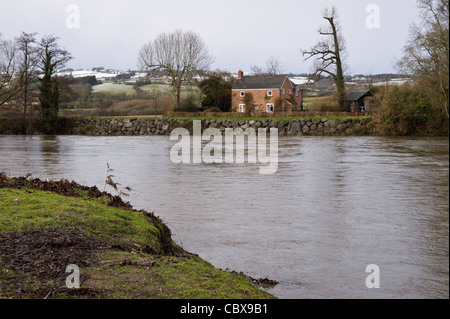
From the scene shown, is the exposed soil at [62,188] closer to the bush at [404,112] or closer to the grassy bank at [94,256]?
the grassy bank at [94,256]

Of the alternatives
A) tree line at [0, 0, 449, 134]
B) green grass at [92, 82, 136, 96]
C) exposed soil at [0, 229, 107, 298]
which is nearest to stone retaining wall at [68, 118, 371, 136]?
tree line at [0, 0, 449, 134]

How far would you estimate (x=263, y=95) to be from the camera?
6006 cm

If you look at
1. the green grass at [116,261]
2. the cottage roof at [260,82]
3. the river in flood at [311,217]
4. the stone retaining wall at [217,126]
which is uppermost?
the cottage roof at [260,82]

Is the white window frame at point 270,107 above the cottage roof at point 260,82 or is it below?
below

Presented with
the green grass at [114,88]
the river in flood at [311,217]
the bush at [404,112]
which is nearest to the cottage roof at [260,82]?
the bush at [404,112]

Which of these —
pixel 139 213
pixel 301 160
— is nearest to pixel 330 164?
pixel 301 160

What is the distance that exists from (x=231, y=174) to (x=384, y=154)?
9.56 metres

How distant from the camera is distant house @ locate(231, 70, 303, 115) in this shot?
59344mm

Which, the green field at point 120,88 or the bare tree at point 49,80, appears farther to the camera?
the green field at point 120,88

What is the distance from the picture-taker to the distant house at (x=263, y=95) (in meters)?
59.3

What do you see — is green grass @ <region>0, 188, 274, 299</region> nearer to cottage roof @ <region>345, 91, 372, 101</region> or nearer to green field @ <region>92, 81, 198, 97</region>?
cottage roof @ <region>345, 91, 372, 101</region>

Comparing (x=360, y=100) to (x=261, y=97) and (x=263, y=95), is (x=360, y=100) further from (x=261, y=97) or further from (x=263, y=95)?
(x=261, y=97)

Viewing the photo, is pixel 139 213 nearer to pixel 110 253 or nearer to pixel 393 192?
pixel 110 253

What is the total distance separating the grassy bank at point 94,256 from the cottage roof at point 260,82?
52997mm
